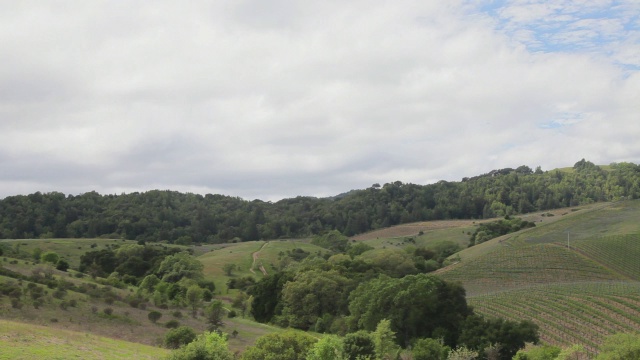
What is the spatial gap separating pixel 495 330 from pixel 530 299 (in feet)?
68.6

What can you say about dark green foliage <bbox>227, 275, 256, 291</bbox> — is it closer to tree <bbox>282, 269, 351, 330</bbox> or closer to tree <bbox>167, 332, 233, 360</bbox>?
tree <bbox>282, 269, 351, 330</bbox>

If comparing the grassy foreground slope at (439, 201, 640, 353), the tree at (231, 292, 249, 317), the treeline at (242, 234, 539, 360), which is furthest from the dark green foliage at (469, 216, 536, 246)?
the tree at (231, 292, 249, 317)

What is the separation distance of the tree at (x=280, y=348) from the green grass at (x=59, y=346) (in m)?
6.66

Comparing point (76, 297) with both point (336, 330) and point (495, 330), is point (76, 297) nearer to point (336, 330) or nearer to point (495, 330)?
point (336, 330)

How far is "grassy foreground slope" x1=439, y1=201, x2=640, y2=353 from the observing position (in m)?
54.3

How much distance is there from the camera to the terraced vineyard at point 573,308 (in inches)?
2028

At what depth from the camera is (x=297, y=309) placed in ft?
247

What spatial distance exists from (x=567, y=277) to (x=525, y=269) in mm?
Result: 6214

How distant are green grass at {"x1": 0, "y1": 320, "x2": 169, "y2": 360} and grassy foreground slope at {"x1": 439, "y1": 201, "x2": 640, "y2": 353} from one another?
38.0m

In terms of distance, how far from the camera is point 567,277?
Answer: 77750 millimetres

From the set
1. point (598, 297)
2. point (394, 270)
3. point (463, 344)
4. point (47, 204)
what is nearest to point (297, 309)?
point (394, 270)

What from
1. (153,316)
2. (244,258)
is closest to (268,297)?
(153,316)

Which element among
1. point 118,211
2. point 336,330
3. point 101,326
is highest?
point 118,211

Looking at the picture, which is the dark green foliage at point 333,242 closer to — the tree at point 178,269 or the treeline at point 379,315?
the tree at point 178,269
